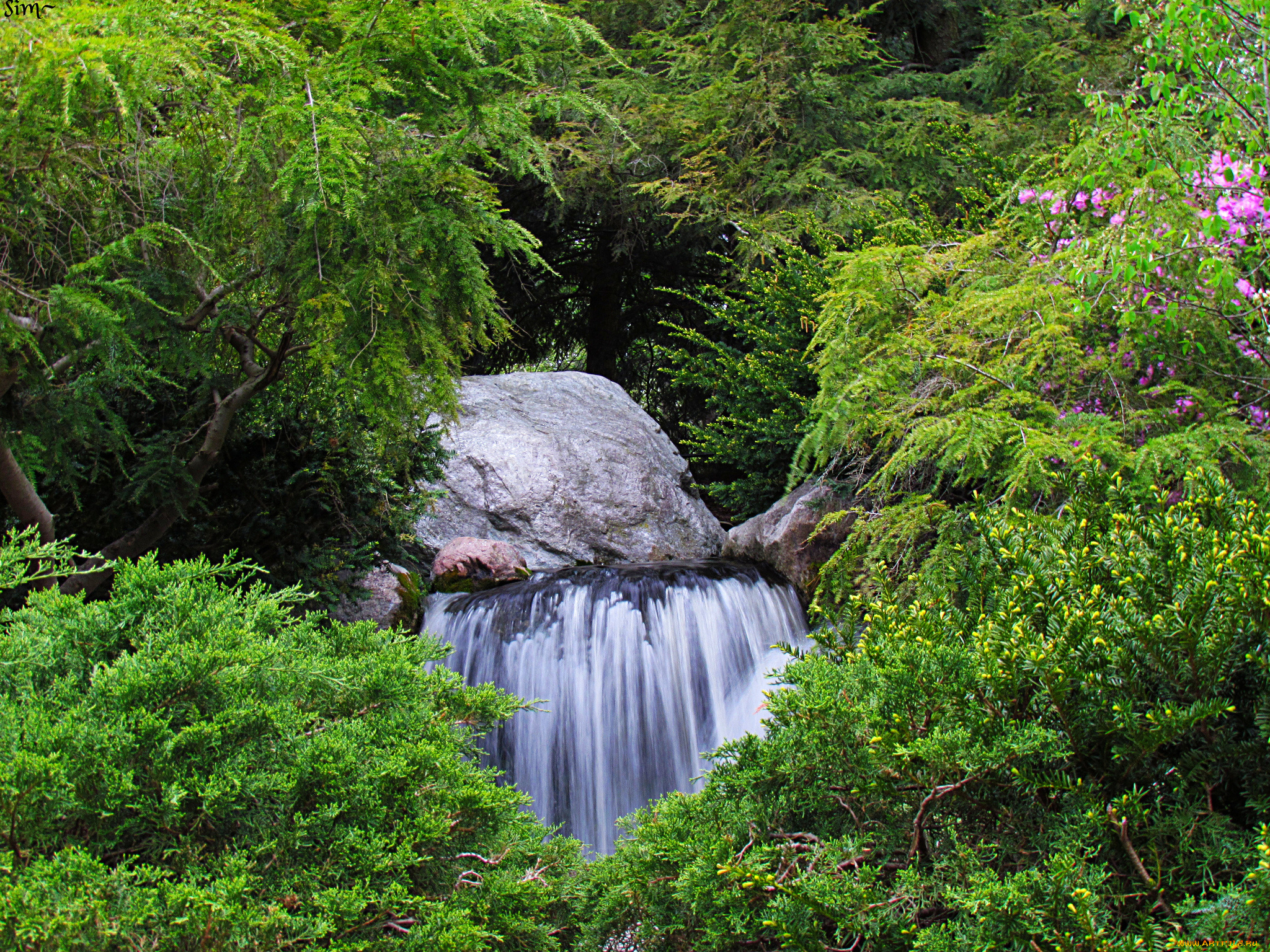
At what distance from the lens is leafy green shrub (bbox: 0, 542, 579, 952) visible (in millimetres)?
1717

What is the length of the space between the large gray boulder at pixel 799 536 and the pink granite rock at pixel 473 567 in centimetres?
202

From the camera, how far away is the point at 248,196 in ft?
11.1

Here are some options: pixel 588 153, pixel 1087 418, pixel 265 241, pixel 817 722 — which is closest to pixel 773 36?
pixel 588 153

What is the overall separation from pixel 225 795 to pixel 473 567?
5051 mm

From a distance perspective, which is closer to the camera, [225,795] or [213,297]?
[225,795]

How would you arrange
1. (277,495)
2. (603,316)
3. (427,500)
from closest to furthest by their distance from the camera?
(277,495)
(427,500)
(603,316)

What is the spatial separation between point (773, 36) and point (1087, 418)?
6.26 m

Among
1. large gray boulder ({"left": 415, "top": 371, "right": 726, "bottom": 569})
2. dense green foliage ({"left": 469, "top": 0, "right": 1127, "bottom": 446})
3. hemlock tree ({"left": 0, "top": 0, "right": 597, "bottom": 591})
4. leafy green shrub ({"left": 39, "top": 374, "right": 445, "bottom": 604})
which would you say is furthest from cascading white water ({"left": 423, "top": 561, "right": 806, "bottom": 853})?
dense green foliage ({"left": 469, "top": 0, "right": 1127, "bottom": 446})

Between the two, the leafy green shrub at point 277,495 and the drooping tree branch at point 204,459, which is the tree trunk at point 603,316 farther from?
the drooping tree branch at point 204,459

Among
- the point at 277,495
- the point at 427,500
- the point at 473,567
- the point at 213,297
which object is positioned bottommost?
the point at 473,567

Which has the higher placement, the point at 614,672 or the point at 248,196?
the point at 248,196

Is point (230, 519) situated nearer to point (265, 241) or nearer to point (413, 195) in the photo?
point (265, 241)

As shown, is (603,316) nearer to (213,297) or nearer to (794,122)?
(794,122)

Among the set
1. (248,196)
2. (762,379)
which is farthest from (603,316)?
(248,196)
